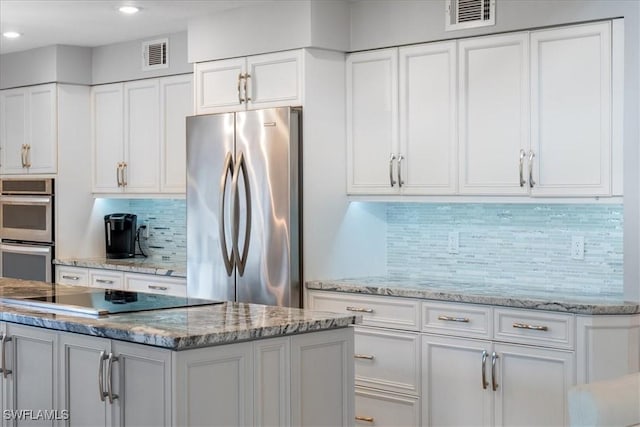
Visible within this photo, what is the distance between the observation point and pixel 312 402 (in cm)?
328

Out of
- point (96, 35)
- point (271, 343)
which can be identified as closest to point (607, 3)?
point (271, 343)

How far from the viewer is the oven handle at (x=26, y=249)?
6.63 m

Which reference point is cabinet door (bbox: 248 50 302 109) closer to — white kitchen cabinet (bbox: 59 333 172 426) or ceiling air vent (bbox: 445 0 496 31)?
ceiling air vent (bbox: 445 0 496 31)

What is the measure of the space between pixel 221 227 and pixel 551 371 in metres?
2.06

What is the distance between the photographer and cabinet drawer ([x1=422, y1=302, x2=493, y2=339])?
4266 mm

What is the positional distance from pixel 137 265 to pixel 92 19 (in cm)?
166

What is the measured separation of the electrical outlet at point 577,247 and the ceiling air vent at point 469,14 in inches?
46.4

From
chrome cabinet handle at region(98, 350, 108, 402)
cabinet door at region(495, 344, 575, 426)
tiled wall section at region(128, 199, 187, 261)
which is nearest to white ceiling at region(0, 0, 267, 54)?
tiled wall section at region(128, 199, 187, 261)

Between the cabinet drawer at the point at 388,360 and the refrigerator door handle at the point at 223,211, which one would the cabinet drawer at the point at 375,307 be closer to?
the cabinet drawer at the point at 388,360

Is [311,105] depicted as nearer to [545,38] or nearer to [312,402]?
[545,38]

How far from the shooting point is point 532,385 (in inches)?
162

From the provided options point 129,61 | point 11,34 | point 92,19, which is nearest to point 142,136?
point 129,61

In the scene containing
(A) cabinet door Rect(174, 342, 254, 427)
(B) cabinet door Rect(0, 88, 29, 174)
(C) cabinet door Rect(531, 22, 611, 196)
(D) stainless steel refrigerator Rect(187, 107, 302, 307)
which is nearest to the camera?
(A) cabinet door Rect(174, 342, 254, 427)

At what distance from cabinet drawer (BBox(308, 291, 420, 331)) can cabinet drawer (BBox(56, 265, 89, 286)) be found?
7.08 ft
